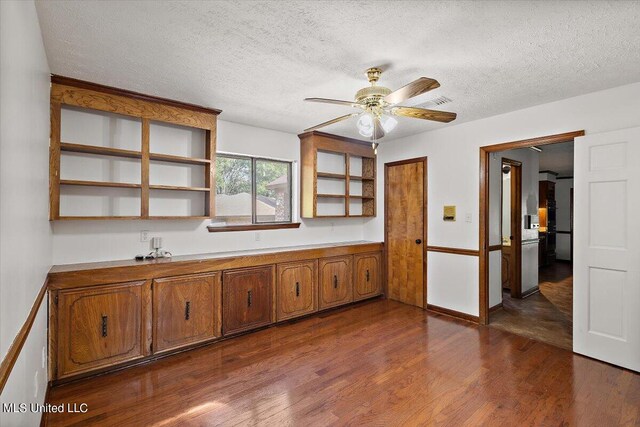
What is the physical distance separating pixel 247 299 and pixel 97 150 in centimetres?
213

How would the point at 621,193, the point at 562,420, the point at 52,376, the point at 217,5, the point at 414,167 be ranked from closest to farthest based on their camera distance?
the point at 217,5 → the point at 562,420 → the point at 52,376 → the point at 621,193 → the point at 414,167

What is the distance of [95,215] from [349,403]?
2.89 meters

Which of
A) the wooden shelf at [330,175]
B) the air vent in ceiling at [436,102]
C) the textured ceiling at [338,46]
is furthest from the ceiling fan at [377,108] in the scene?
the wooden shelf at [330,175]

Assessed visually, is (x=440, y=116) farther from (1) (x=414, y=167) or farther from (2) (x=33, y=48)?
(2) (x=33, y=48)

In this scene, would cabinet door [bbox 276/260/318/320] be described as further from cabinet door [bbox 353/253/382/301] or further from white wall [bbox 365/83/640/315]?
white wall [bbox 365/83/640/315]

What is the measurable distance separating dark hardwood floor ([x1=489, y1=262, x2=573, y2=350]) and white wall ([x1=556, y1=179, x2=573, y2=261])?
3513 millimetres

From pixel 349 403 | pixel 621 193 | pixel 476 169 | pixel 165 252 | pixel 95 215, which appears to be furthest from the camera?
pixel 476 169

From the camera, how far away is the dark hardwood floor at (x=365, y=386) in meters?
2.15

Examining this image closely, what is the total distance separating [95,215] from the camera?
3076mm

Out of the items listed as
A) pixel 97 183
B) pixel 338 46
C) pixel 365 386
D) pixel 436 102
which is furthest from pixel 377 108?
pixel 97 183

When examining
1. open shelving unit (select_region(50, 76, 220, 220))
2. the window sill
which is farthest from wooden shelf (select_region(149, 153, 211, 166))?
the window sill

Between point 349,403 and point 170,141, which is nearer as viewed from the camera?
point 349,403

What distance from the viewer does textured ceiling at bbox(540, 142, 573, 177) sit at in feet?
17.9

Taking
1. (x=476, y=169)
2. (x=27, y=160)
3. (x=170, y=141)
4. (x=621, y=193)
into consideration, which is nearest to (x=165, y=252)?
(x=170, y=141)
